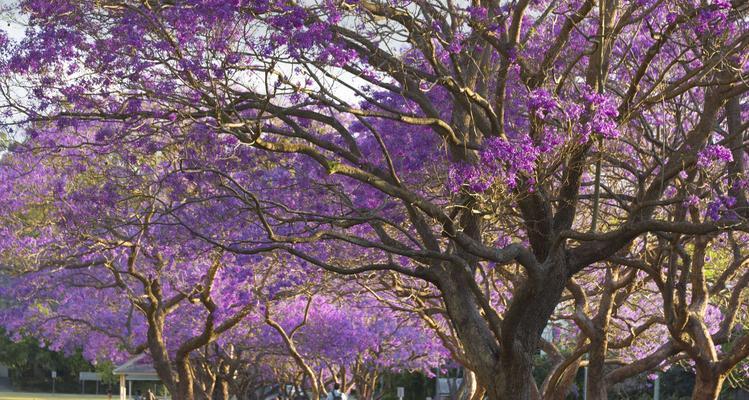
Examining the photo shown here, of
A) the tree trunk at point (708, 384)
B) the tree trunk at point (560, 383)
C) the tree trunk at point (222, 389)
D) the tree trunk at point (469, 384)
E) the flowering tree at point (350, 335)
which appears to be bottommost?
the tree trunk at point (708, 384)

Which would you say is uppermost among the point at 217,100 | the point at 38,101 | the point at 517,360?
the point at 38,101

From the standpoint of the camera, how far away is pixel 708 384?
49.6 feet

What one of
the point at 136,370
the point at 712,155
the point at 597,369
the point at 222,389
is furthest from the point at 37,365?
the point at 712,155

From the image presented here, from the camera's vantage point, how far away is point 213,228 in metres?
18.2

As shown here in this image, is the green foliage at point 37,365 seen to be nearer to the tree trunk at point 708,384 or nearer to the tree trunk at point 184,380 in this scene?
the tree trunk at point 184,380

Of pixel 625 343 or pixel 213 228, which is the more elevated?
pixel 213 228

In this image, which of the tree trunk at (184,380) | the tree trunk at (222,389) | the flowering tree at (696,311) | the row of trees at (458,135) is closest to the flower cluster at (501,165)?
the row of trees at (458,135)

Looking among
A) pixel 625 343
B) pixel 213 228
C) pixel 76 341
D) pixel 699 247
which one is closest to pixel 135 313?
pixel 76 341

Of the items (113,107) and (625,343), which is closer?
(113,107)

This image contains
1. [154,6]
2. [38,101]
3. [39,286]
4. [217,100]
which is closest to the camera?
[217,100]

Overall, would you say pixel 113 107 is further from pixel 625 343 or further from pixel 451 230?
pixel 625 343

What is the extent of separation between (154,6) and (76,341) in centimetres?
2647

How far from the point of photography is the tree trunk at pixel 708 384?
15.0 meters

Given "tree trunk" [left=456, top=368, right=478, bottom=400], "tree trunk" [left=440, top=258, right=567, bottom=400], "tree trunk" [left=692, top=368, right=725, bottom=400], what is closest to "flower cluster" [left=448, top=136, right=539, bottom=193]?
"tree trunk" [left=440, top=258, right=567, bottom=400]
